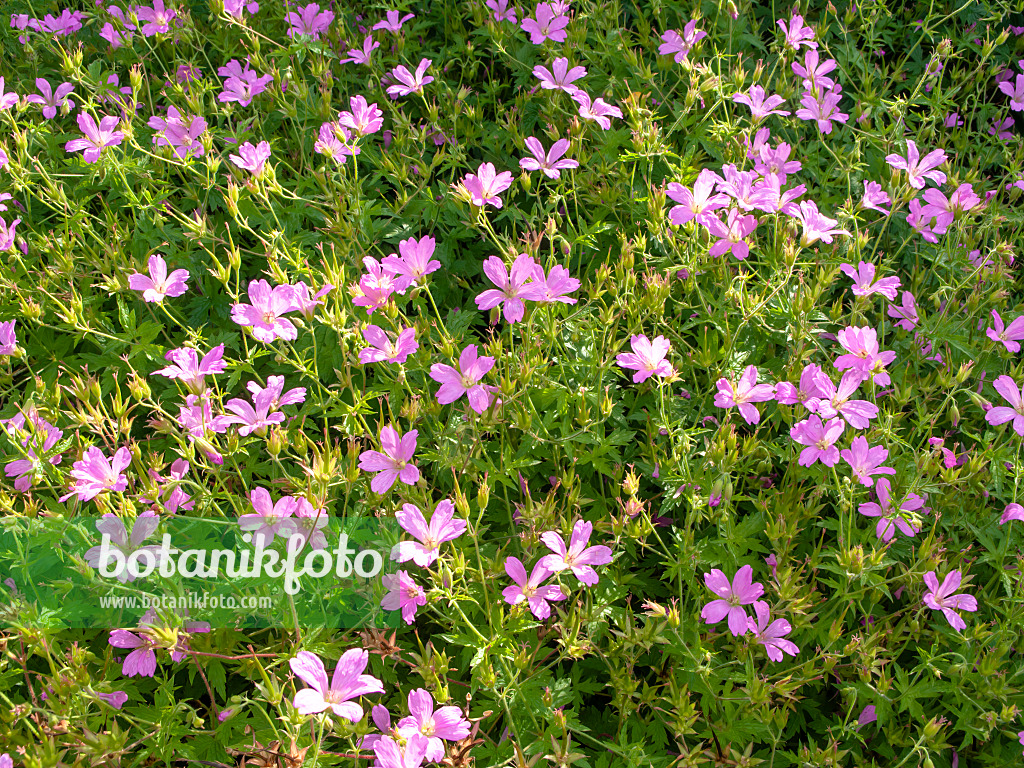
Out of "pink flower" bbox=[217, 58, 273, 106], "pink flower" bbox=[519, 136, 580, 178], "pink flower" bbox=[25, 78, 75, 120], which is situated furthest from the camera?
"pink flower" bbox=[25, 78, 75, 120]

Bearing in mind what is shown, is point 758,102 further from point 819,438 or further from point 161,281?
point 161,281

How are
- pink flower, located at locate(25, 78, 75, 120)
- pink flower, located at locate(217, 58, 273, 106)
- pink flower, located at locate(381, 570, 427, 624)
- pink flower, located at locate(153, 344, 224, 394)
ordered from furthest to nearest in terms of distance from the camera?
1. pink flower, located at locate(25, 78, 75, 120)
2. pink flower, located at locate(217, 58, 273, 106)
3. pink flower, located at locate(153, 344, 224, 394)
4. pink flower, located at locate(381, 570, 427, 624)

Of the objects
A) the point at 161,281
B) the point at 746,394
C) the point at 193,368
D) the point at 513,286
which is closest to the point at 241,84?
the point at 161,281

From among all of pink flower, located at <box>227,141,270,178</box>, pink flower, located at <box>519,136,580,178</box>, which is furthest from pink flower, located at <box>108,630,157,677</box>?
pink flower, located at <box>519,136,580,178</box>

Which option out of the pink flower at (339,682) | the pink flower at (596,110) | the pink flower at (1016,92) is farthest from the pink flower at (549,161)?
the pink flower at (1016,92)

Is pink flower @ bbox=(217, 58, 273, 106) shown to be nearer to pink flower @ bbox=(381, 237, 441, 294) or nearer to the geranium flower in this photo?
pink flower @ bbox=(381, 237, 441, 294)

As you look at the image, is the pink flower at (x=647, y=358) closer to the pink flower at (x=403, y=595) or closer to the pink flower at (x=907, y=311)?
the pink flower at (x=403, y=595)

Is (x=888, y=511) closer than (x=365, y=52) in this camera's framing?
Yes
